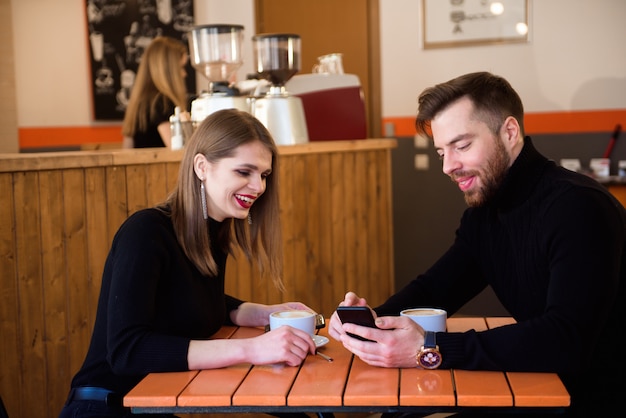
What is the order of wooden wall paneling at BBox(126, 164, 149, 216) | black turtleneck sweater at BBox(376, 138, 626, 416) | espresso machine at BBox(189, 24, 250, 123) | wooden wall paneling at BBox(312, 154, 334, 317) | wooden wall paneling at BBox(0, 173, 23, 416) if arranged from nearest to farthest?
black turtleneck sweater at BBox(376, 138, 626, 416) < wooden wall paneling at BBox(0, 173, 23, 416) < wooden wall paneling at BBox(126, 164, 149, 216) < espresso machine at BBox(189, 24, 250, 123) < wooden wall paneling at BBox(312, 154, 334, 317)

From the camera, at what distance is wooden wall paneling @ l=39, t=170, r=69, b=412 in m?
2.92

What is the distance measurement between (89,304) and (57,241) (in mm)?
268

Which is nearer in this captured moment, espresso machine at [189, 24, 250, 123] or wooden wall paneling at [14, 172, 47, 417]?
wooden wall paneling at [14, 172, 47, 417]

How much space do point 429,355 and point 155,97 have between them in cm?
320

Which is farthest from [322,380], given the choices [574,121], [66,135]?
[66,135]

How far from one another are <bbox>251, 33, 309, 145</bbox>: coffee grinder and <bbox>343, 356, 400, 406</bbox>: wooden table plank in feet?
6.94

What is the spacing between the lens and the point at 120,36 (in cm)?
642

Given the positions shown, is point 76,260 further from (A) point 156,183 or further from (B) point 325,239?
(B) point 325,239

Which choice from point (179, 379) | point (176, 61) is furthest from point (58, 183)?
point (176, 61)

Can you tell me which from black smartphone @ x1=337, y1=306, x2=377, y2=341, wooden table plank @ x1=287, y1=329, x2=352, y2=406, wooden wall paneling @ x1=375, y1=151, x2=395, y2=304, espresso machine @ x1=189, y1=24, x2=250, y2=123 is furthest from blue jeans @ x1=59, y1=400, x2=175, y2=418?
wooden wall paneling @ x1=375, y1=151, x2=395, y2=304

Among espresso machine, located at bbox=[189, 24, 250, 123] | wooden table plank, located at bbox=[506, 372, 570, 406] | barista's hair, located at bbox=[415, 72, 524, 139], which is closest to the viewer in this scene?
wooden table plank, located at bbox=[506, 372, 570, 406]

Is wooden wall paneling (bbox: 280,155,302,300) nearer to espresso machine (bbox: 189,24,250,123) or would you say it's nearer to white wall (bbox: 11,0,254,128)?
espresso machine (bbox: 189,24,250,123)

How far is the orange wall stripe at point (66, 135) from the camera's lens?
6.25 m

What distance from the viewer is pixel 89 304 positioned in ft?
10.0
